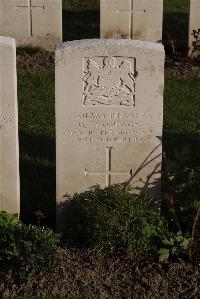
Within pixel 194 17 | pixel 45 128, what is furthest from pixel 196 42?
pixel 45 128

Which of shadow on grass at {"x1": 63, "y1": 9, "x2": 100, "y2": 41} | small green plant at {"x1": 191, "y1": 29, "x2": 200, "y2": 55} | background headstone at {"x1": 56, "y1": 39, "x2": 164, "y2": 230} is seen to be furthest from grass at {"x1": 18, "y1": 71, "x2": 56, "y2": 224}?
shadow on grass at {"x1": 63, "y1": 9, "x2": 100, "y2": 41}

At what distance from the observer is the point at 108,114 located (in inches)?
240

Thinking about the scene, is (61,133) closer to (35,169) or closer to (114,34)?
(35,169)

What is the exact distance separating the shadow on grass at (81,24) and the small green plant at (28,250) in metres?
7.36

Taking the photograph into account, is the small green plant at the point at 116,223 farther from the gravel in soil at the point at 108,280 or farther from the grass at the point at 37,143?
the grass at the point at 37,143

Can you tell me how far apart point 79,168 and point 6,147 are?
624 millimetres

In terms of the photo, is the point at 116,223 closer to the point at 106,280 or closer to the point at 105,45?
the point at 106,280

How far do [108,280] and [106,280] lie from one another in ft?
0.05

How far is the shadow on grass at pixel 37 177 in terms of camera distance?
6.71m

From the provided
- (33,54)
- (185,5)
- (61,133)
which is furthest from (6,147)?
(185,5)

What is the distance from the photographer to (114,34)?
11523mm

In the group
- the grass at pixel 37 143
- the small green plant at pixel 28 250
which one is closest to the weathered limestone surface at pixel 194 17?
the grass at pixel 37 143

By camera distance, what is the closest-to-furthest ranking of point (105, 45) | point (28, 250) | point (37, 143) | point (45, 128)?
point (28, 250)
point (105, 45)
point (37, 143)
point (45, 128)

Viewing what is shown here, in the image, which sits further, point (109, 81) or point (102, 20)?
point (102, 20)
